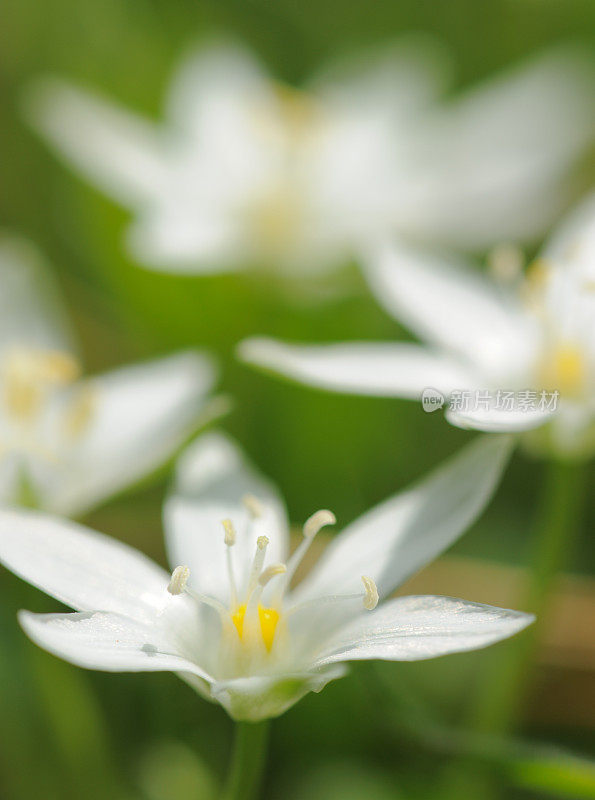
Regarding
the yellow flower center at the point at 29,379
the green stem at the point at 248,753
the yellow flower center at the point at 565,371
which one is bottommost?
the green stem at the point at 248,753

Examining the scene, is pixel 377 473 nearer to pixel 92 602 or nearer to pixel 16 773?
pixel 16 773

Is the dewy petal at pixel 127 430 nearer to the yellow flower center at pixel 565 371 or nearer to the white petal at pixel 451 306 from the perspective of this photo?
the white petal at pixel 451 306

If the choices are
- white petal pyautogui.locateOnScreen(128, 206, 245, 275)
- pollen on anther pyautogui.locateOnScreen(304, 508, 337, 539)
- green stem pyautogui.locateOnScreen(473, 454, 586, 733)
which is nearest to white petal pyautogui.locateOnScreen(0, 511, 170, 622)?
pollen on anther pyautogui.locateOnScreen(304, 508, 337, 539)

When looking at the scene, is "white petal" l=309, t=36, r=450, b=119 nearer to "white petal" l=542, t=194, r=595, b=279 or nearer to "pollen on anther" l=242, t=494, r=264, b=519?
"white petal" l=542, t=194, r=595, b=279

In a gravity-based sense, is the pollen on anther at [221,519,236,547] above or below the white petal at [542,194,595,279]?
below

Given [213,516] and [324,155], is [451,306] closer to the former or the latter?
[213,516]

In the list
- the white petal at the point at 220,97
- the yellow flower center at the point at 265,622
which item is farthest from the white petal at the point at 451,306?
the white petal at the point at 220,97
